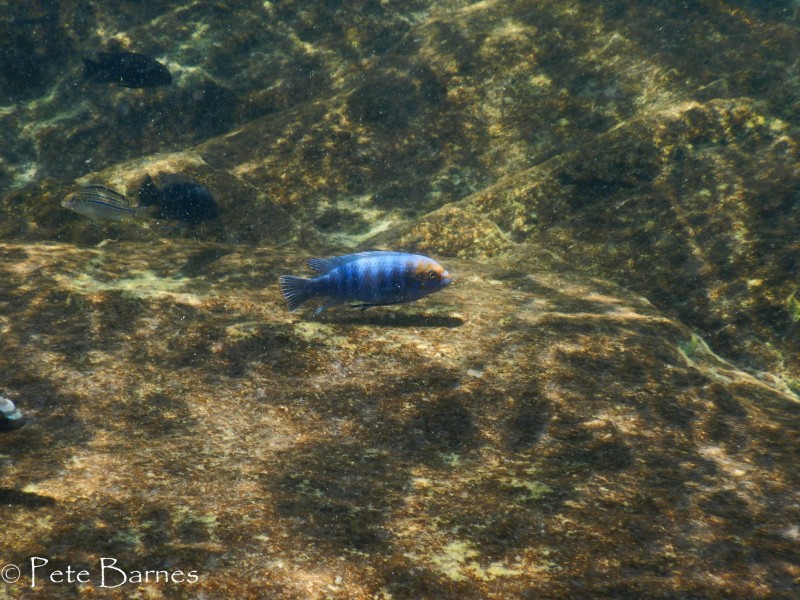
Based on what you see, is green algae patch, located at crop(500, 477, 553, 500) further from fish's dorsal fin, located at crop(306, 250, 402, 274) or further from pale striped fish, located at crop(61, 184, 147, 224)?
pale striped fish, located at crop(61, 184, 147, 224)

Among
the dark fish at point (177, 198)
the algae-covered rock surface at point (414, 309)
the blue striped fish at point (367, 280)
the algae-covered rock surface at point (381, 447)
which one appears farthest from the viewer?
the dark fish at point (177, 198)

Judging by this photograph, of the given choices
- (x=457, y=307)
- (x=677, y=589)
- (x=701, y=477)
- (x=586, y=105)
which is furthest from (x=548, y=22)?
(x=677, y=589)

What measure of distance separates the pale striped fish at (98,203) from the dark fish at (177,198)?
1.21 meters

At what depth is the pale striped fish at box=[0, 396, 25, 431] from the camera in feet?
9.30

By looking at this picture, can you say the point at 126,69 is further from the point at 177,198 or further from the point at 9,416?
the point at 9,416

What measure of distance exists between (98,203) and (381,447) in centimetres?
511

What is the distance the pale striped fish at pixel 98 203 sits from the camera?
6.12 metres

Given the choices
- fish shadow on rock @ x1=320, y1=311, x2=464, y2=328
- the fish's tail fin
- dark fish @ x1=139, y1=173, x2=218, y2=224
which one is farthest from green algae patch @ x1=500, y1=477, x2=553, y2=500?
dark fish @ x1=139, y1=173, x2=218, y2=224

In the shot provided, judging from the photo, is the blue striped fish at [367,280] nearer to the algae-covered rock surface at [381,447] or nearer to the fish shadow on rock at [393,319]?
the algae-covered rock surface at [381,447]

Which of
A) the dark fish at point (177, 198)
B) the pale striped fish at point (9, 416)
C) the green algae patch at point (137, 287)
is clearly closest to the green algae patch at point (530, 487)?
the pale striped fish at point (9, 416)

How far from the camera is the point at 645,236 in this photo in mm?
7043

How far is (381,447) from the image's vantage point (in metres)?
3.13

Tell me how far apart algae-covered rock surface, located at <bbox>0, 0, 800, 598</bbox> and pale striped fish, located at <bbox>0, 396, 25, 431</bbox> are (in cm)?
8

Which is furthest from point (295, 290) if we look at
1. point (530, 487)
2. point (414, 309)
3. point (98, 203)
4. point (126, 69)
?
point (126, 69)
